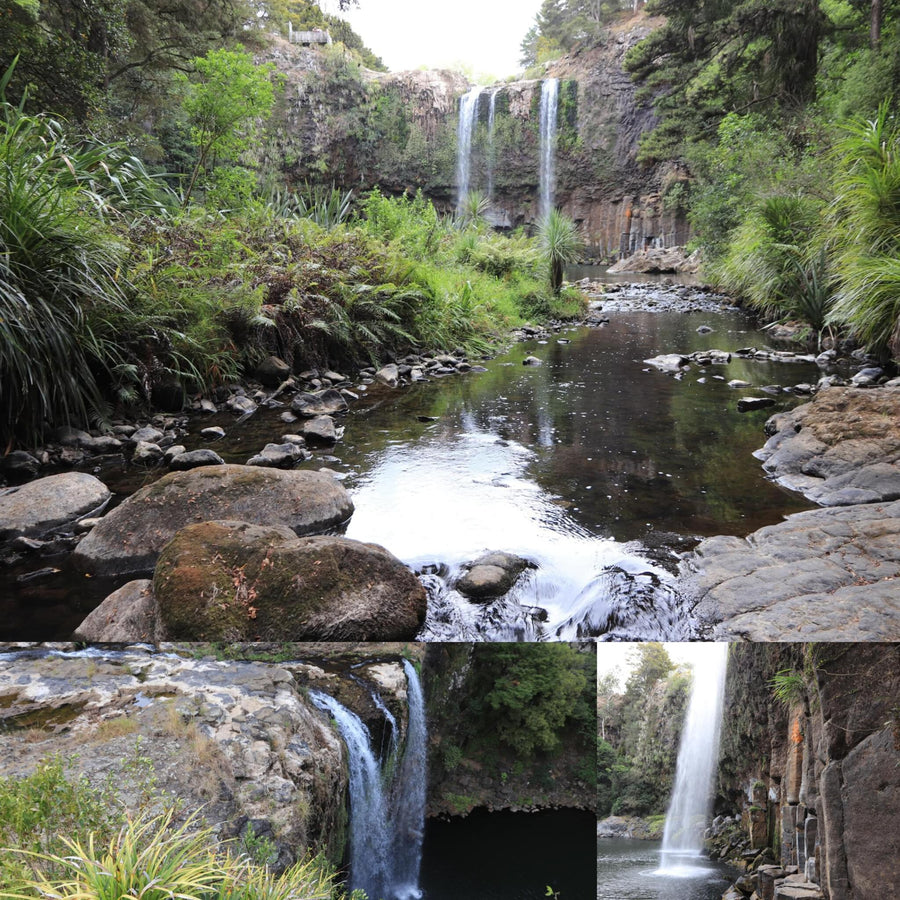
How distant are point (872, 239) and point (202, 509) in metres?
6.53

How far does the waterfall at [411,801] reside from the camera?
162 cm

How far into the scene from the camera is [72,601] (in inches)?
91.4

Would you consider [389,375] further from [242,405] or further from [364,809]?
[364,809]

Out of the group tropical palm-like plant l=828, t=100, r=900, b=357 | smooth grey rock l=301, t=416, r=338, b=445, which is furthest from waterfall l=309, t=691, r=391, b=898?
tropical palm-like plant l=828, t=100, r=900, b=357

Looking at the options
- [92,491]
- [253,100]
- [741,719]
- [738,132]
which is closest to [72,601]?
[92,491]

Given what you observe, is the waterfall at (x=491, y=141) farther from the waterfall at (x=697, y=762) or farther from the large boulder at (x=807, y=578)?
the waterfall at (x=697, y=762)

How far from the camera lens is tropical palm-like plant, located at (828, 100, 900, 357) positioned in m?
5.59

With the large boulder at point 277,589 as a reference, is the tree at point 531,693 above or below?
below

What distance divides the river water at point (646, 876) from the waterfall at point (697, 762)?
0.07 ft

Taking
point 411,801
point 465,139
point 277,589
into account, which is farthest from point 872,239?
point 465,139

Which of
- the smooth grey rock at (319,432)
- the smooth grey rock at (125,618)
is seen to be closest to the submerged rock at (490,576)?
the smooth grey rock at (125,618)

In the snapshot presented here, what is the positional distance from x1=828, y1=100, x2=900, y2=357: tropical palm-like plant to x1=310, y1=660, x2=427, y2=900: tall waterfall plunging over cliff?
17.6ft

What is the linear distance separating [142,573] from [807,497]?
9.85 ft

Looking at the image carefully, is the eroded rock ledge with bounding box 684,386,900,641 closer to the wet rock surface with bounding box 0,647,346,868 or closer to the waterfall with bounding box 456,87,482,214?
the wet rock surface with bounding box 0,647,346,868
